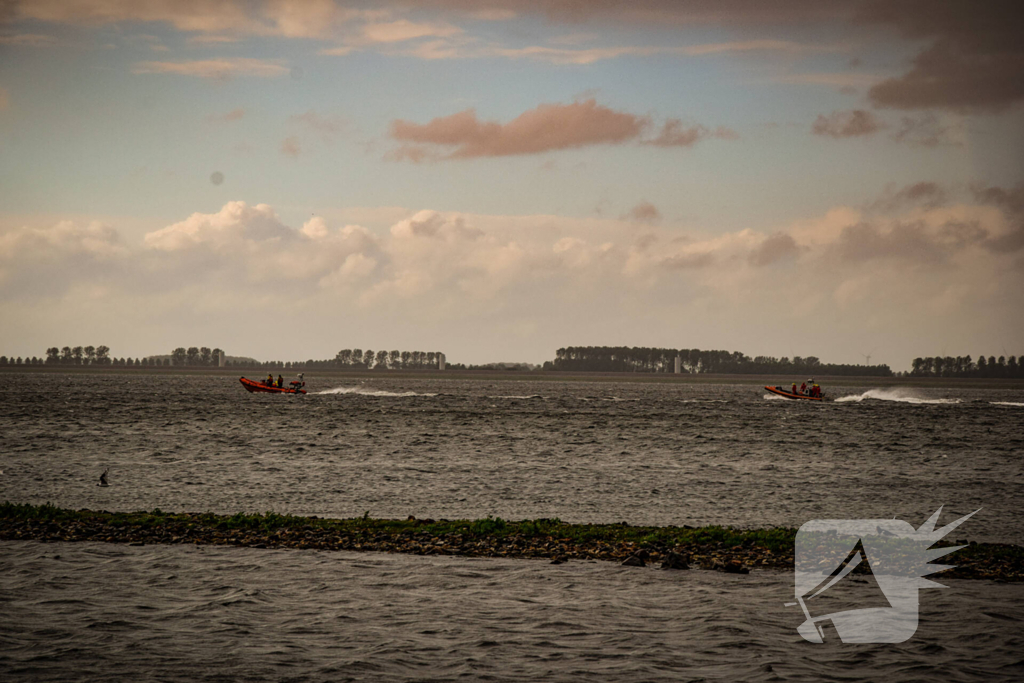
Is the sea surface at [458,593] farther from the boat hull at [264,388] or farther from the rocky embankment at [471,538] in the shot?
the boat hull at [264,388]

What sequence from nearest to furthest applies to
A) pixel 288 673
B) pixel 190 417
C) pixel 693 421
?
pixel 288 673
pixel 190 417
pixel 693 421

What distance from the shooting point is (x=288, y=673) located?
494 inches

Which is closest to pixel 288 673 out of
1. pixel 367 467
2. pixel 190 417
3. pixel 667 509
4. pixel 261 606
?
pixel 261 606

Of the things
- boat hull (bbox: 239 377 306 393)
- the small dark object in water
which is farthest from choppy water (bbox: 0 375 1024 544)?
boat hull (bbox: 239 377 306 393)

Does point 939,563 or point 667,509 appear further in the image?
point 667,509

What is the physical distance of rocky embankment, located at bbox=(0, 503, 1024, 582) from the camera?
20.3 m

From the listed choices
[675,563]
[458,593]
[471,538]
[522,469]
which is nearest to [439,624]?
[458,593]

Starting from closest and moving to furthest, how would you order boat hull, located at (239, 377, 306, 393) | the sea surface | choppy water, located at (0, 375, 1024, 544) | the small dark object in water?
the sea surface
the small dark object in water
choppy water, located at (0, 375, 1024, 544)
boat hull, located at (239, 377, 306, 393)

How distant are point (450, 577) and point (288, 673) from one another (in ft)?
21.3

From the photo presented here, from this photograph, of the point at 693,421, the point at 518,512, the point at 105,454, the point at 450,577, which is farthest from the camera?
the point at 693,421

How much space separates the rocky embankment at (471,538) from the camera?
66.5 ft

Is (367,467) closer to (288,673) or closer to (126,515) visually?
(126,515)

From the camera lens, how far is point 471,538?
22.7m

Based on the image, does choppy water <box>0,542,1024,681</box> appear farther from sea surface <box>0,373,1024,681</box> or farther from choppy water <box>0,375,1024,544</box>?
choppy water <box>0,375,1024,544</box>
